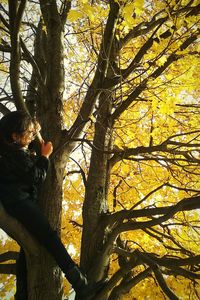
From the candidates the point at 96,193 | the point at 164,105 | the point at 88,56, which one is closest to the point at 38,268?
the point at 96,193

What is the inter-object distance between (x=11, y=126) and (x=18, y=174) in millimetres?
432

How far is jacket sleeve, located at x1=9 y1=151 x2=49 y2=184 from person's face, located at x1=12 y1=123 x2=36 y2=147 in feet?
0.33

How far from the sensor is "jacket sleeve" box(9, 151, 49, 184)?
108 inches

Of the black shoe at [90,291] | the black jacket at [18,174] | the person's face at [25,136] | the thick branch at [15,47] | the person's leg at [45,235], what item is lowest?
the black shoe at [90,291]

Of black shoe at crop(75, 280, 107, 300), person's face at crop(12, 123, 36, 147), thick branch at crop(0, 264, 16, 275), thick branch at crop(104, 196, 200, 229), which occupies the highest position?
person's face at crop(12, 123, 36, 147)

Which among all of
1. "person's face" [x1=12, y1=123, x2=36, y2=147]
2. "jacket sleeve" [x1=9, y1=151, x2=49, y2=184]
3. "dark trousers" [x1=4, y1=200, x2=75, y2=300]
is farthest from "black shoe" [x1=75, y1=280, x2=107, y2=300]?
"person's face" [x1=12, y1=123, x2=36, y2=147]

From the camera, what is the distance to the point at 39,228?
2.67m

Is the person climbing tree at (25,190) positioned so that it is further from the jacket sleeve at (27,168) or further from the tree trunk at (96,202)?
the tree trunk at (96,202)

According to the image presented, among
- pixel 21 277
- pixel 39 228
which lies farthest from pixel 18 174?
pixel 21 277

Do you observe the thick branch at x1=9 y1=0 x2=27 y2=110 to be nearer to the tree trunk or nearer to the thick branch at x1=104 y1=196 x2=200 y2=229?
the tree trunk

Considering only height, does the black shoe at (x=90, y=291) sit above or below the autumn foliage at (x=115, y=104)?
below

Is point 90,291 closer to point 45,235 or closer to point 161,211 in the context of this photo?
point 45,235

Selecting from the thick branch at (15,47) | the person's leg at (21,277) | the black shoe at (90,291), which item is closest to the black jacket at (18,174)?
the thick branch at (15,47)

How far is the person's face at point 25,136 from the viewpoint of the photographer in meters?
2.79
